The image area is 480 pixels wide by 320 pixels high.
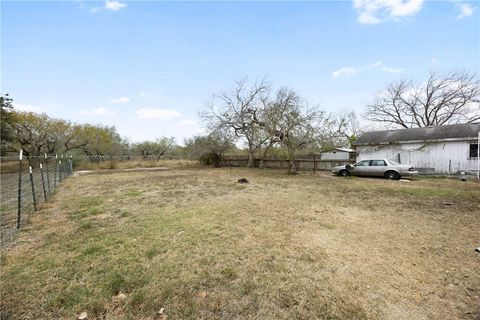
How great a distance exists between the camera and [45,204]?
6.38 meters

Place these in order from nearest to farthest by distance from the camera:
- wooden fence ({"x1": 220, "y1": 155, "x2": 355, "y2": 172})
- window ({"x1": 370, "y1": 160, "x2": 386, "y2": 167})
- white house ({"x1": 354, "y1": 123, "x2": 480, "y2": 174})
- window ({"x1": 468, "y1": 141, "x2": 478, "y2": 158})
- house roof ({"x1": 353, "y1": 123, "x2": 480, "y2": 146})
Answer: window ({"x1": 370, "y1": 160, "x2": 386, "y2": 167}), window ({"x1": 468, "y1": 141, "x2": 478, "y2": 158}), white house ({"x1": 354, "y1": 123, "x2": 480, "y2": 174}), house roof ({"x1": 353, "y1": 123, "x2": 480, "y2": 146}), wooden fence ({"x1": 220, "y1": 155, "x2": 355, "y2": 172})

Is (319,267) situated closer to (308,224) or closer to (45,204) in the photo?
(308,224)

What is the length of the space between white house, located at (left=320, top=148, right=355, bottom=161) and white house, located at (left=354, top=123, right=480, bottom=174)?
0.67 metres

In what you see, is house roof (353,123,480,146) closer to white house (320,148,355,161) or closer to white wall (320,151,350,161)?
white house (320,148,355,161)

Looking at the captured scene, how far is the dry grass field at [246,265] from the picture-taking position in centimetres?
213

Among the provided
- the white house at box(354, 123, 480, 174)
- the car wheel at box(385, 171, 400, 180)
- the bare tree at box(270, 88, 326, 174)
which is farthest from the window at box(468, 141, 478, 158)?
the bare tree at box(270, 88, 326, 174)

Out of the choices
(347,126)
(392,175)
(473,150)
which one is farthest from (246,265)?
(347,126)

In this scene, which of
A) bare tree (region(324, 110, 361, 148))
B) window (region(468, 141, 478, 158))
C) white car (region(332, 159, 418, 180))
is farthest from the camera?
bare tree (region(324, 110, 361, 148))

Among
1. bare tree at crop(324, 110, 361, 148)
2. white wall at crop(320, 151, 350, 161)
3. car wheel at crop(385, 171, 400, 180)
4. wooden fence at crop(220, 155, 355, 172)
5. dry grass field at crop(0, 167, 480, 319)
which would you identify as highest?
bare tree at crop(324, 110, 361, 148)

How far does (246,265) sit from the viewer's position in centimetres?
287

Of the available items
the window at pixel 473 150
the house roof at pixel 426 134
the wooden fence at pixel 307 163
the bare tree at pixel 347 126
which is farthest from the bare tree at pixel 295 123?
the bare tree at pixel 347 126

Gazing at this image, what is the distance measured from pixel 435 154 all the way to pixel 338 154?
5.63 m

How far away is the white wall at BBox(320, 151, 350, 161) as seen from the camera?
1667cm

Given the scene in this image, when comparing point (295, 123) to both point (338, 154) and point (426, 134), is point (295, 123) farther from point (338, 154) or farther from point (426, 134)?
point (426, 134)
